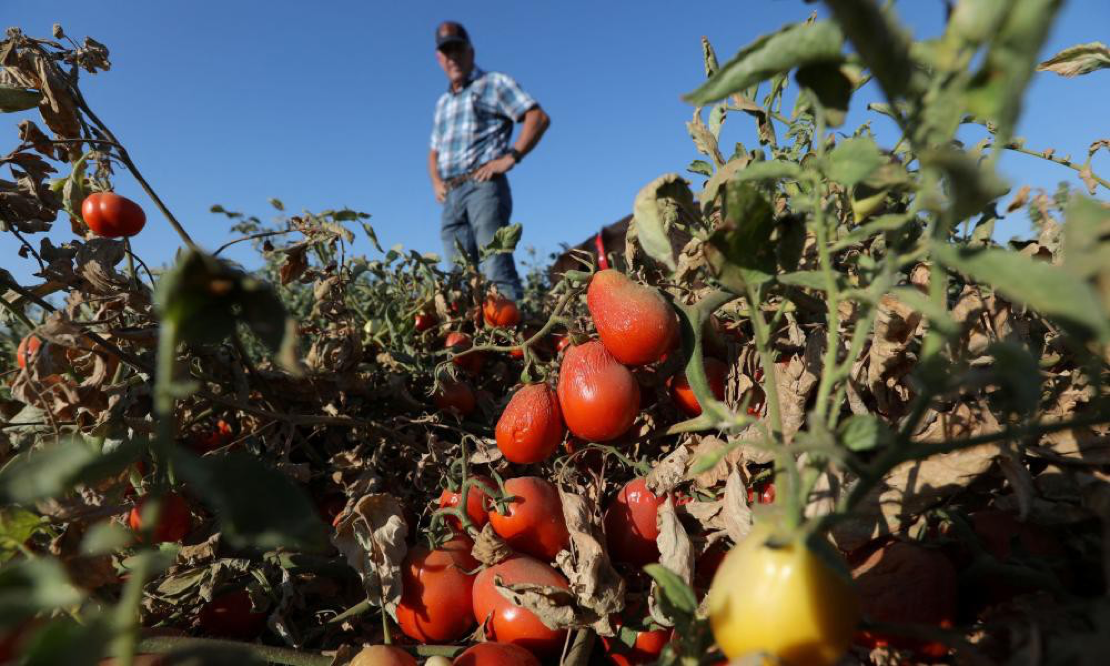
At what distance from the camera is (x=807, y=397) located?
88 cm

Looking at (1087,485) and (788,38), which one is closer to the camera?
(788,38)

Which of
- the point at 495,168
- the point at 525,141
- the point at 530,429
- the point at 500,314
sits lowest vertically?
the point at 530,429

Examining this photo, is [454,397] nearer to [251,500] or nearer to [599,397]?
[599,397]

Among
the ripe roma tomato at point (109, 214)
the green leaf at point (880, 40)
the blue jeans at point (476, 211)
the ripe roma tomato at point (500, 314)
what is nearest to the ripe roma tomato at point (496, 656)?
the green leaf at point (880, 40)

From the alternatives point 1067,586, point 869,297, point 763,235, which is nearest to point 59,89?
point 763,235

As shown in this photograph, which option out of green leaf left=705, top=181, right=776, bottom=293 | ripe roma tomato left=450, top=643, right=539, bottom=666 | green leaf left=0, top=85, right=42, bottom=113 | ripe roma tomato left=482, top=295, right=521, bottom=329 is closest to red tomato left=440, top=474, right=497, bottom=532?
ripe roma tomato left=450, top=643, right=539, bottom=666

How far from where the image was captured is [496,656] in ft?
2.69

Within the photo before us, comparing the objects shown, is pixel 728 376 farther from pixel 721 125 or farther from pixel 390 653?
pixel 390 653

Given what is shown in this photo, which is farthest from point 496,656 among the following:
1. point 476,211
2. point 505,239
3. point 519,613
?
point 476,211

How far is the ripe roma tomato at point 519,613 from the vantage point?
900 millimetres

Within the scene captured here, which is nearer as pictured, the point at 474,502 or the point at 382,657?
the point at 382,657

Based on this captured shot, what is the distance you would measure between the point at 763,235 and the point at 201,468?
488mm

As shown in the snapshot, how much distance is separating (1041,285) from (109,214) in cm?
162

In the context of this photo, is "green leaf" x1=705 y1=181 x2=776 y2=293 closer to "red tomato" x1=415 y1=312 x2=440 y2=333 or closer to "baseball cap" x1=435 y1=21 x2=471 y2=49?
"red tomato" x1=415 y1=312 x2=440 y2=333
